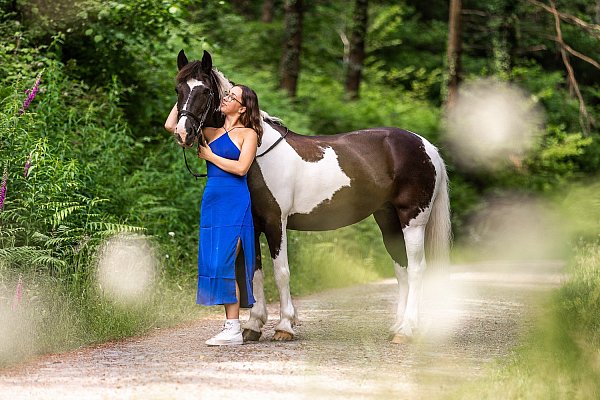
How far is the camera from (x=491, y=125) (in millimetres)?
22016

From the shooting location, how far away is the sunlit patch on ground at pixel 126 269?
8305 millimetres

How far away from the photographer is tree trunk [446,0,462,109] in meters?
21.5

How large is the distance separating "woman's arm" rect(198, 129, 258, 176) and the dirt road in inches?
52.8

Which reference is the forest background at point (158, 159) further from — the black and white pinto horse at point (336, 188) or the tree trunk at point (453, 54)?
the black and white pinto horse at point (336, 188)

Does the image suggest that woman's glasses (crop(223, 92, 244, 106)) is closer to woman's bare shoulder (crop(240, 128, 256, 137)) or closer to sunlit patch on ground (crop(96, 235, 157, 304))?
woman's bare shoulder (crop(240, 128, 256, 137))

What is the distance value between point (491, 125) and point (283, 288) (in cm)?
1534

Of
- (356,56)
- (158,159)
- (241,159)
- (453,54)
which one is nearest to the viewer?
(241,159)

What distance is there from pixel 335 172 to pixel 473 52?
80.4 ft

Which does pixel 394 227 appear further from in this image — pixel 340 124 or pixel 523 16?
pixel 523 16

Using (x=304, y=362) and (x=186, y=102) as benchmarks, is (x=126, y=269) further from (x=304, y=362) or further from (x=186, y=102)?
(x=304, y=362)

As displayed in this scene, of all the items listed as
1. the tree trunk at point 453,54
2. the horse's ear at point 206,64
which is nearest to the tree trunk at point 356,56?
the tree trunk at point 453,54

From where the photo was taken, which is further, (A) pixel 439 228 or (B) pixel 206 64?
(A) pixel 439 228

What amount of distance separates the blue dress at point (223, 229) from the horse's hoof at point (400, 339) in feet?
4.26

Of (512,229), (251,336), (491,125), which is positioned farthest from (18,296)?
(491,125)
